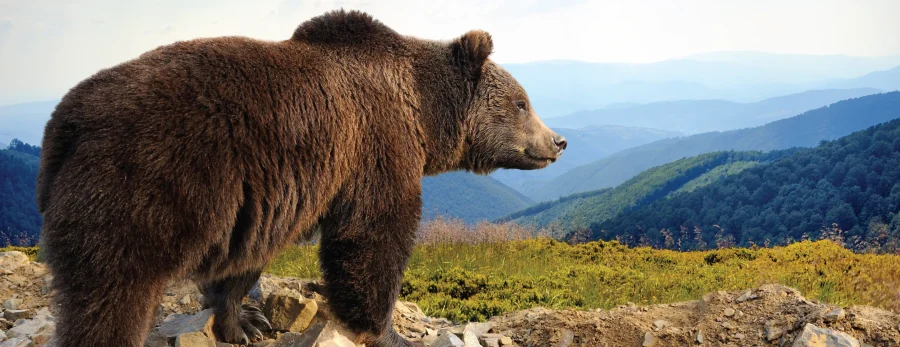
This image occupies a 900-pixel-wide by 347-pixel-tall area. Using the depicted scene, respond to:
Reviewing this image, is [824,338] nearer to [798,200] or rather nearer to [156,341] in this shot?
[156,341]

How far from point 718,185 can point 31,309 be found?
43.1 metres

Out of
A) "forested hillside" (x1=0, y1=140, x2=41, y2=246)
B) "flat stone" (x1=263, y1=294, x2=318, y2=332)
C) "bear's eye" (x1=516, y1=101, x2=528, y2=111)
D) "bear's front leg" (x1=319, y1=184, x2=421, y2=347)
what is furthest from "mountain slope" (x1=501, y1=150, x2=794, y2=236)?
"bear's front leg" (x1=319, y1=184, x2=421, y2=347)

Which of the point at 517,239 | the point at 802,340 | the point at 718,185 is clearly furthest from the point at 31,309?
the point at 718,185

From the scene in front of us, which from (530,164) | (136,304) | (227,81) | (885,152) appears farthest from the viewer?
(885,152)

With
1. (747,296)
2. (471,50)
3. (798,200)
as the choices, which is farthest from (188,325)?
(798,200)

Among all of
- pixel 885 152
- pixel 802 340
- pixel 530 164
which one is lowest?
pixel 885 152

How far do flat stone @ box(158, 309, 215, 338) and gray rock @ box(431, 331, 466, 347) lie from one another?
194 cm

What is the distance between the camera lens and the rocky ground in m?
5.94

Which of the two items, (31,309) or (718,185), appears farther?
(718,185)

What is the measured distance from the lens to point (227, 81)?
4527 millimetres

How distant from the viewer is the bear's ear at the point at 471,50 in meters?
6.01

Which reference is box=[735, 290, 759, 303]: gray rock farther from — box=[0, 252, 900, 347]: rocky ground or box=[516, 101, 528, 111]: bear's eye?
box=[516, 101, 528, 111]: bear's eye

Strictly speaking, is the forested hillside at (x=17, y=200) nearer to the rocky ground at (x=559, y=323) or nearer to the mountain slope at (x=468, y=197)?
the rocky ground at (x=559, y=323)

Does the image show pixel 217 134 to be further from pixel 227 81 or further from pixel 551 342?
pixel 551 342
